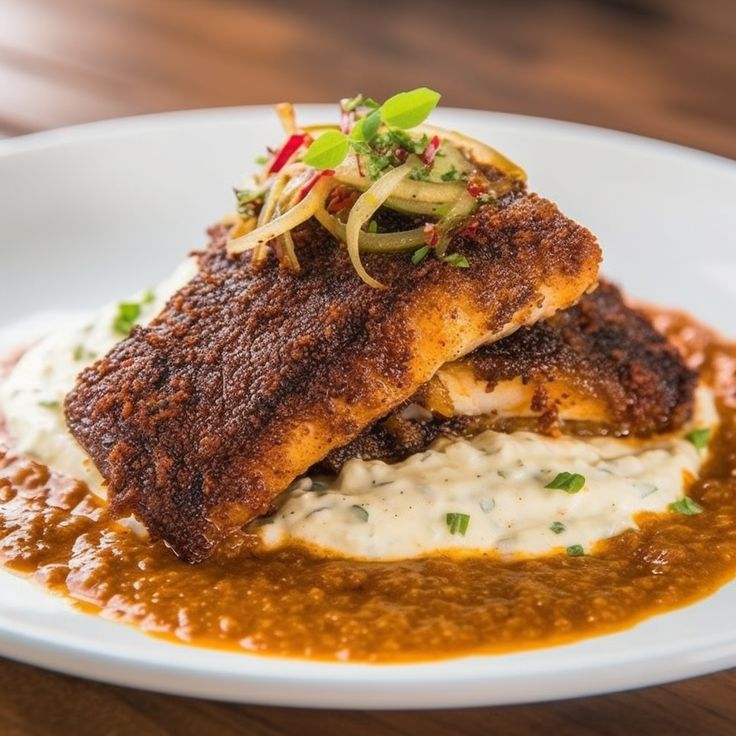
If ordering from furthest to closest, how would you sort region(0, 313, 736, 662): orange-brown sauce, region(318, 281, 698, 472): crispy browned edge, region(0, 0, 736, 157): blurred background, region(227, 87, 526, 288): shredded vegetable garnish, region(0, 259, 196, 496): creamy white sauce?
region(0, 0, 736, 157): blurred background, region(0, 259, 196, 496): creamy white sauce, region(318, 281, 698, 472): crispy browned edge, region(227, 87, 526, 288): shredded vegetable garnish, region(0, 313, 736, 662): orange-brown sauce

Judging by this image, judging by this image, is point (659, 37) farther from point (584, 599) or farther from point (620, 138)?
point (584, 599)

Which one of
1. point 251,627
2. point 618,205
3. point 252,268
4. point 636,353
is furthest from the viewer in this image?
point 618,205

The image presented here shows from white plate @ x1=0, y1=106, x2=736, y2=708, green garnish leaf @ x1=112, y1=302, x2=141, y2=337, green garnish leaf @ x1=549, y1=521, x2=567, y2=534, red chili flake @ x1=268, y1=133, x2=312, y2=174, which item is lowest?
green garnish leaf @ x1=549, y1=521, x2=567, y2=534

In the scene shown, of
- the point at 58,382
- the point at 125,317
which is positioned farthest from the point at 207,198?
the point at 58,382

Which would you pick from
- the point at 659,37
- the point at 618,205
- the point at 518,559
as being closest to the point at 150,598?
the point at 518,559

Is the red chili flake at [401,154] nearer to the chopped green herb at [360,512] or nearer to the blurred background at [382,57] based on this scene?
the chopped green herb at [360,512]

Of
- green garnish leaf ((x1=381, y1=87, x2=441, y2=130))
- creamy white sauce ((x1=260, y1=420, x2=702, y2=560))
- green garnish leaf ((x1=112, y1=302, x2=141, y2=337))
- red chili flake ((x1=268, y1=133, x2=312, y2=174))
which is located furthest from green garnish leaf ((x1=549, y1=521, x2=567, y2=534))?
green garnish leaf ((x1=112, y1=302, x2=141, y2=337))

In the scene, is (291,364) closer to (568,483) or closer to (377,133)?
(377,133)

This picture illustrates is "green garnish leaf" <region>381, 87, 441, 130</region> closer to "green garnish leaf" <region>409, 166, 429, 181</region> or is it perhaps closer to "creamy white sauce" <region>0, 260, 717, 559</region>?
"green garnish leaf" <region>409, 166, 429, 181</region>
